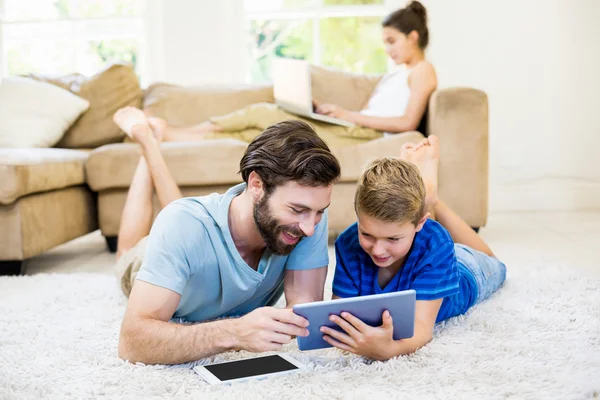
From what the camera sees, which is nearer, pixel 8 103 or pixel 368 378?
pixel 368 378

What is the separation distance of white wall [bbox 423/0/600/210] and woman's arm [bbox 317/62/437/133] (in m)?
1.19

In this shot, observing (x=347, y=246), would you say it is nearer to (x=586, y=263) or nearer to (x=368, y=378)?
(x=368, y=378)

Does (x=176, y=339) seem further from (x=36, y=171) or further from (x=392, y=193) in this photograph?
(x=36, y=171)

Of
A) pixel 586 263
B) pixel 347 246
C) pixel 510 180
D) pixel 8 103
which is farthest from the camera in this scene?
pixel 510 180

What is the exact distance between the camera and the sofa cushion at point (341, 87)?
3.89 metres

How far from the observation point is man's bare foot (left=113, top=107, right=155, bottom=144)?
9.04 ft

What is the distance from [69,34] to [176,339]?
13.0ft

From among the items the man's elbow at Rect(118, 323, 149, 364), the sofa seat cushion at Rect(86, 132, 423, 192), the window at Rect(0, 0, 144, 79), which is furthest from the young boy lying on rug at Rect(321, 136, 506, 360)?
the window at Rect(0, 0, 144, 79)

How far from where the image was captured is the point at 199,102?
3887 millimetres

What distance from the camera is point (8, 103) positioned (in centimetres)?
366

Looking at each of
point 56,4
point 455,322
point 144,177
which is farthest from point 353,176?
point 56,4

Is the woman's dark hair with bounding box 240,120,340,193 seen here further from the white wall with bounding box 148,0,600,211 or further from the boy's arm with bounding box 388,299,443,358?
the white wall with bounding box 148,0,600,211

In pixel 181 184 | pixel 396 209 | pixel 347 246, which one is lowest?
pixel 181 184

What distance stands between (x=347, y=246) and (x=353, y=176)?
4.73 feet
